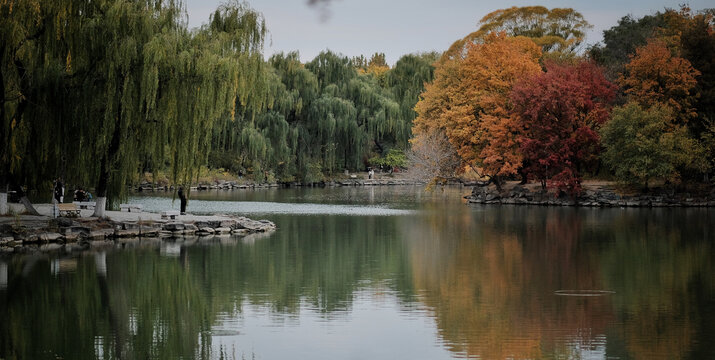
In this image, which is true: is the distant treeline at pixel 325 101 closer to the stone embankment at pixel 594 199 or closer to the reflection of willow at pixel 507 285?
the stone embankment at pixel 594 199

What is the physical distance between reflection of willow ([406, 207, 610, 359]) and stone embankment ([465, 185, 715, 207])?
1345cm

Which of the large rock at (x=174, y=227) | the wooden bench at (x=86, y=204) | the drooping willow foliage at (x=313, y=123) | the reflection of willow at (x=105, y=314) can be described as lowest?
the reflection of willow at (x=105, y=314)

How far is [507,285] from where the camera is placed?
16297 mm

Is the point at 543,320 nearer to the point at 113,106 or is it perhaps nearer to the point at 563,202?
the point at 113,106

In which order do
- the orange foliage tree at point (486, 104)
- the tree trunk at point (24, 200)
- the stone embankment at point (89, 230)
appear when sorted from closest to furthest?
the stone embankment at point (89, 230) < the tree trunk at point (24, 200) < the orange foliage tree at point (486, 104)

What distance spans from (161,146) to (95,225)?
9.89 feet

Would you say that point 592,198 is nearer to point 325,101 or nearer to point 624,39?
point 624,39

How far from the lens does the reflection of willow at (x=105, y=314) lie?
35.6 feet

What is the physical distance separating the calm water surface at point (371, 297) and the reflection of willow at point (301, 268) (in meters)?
0.06

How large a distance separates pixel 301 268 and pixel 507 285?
5.05 meters

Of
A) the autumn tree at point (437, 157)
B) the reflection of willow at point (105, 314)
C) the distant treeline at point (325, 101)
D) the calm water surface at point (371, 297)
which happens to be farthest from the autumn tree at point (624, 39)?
the reflection of willow at point (105, 314)

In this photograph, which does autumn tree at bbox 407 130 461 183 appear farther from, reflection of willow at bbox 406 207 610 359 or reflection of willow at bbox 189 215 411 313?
reflection of willow at bbox 189 215 411 313

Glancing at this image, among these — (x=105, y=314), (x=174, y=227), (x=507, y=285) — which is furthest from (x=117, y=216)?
(x=507, y=285)

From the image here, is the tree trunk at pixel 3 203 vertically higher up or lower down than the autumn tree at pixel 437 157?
lower down
